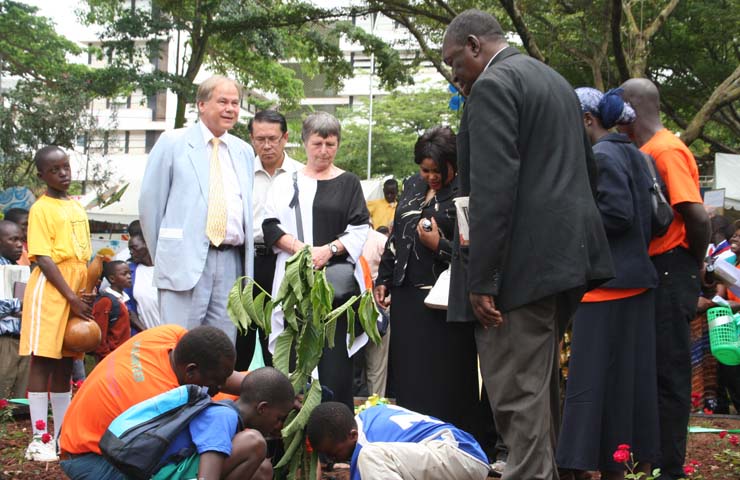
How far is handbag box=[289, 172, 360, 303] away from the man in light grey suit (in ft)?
1.36

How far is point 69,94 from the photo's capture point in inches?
983

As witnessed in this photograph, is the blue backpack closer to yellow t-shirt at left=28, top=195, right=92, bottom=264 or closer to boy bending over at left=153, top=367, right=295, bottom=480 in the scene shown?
boy bending over at left=153, top=367, right=295, bottom=480

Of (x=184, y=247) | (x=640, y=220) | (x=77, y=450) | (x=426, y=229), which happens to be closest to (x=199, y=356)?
(x=77, y=450)

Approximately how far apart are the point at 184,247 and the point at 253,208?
820 mm

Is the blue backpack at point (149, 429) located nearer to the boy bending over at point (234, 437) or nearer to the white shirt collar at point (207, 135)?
the boy bending over at point (234, 437)

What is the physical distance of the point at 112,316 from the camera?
844cm

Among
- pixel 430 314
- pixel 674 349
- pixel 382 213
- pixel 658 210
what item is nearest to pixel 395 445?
pixel 430 314

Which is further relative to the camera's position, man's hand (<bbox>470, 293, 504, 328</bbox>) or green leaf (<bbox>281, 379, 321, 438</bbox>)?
green leaf (<bbox>281, 379, 321, 438</bbox>)

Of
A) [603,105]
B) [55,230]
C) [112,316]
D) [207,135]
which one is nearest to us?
[603,105]

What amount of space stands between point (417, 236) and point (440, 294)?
0.46m

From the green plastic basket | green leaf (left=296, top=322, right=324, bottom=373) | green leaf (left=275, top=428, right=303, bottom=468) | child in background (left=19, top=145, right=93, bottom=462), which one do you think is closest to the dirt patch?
child in background (left=19, top=145, right=93, bottom=462)

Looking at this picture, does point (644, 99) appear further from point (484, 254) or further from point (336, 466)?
point (336, 466)

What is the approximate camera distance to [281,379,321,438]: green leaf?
445 cm

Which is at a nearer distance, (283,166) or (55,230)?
(55,230)
